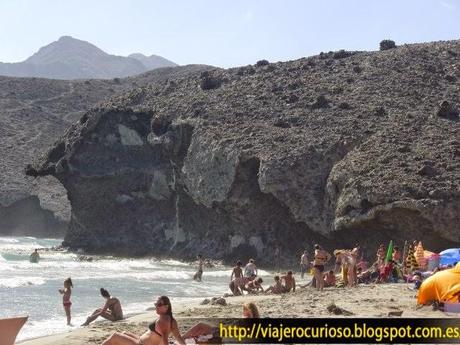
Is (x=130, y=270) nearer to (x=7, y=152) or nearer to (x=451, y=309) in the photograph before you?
(x=451, y=309)

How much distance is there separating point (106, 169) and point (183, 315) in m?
39.5

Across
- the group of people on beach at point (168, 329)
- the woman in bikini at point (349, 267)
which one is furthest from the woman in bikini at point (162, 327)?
the woman in bikini at point (349, 267)

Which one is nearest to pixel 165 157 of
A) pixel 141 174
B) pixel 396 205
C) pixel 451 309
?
pixel 141 174

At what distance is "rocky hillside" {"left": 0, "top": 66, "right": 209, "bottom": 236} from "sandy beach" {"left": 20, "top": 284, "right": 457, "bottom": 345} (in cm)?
6621

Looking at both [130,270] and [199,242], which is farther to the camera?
[199,242]

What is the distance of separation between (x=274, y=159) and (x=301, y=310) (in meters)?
25.9

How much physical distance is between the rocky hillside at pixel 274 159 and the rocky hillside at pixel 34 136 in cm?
2436

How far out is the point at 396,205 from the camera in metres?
33.8

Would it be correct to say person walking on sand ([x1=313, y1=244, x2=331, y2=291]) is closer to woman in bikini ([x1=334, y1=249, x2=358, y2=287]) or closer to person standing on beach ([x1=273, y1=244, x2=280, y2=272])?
woman in bikini ([x1=334, y1=249, x2=358, y2=287])

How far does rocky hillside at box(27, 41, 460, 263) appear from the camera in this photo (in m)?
36.0

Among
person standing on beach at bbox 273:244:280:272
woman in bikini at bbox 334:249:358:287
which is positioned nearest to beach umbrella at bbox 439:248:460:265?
woman in bikini at bbox 334:249:358:287

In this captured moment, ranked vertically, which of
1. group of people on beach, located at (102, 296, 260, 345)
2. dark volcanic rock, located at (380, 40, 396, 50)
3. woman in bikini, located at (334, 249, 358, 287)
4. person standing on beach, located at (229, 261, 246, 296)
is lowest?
person standing on beach, located at (229, 261, 246, 296)

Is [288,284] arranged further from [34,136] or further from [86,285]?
[34,136]

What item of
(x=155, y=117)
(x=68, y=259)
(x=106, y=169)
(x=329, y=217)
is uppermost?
(x=155, y=117)
